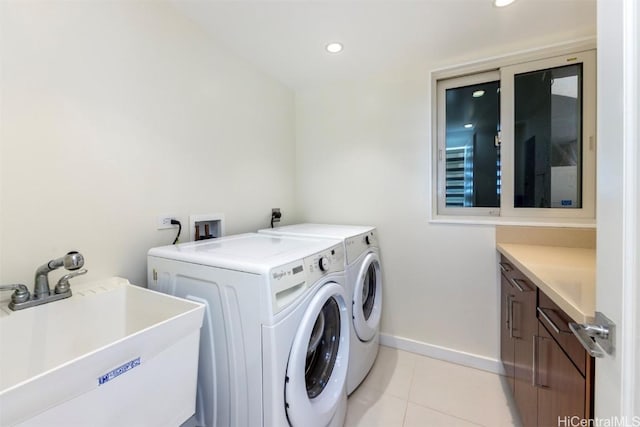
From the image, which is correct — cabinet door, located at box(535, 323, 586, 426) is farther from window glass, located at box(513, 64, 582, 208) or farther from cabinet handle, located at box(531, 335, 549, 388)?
window glass, located at box(513, 64, 582, 208)

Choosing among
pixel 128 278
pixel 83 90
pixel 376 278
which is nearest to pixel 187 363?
pixel 128 278

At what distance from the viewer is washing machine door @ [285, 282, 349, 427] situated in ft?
3.31

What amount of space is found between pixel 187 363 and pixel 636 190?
4.16 feet

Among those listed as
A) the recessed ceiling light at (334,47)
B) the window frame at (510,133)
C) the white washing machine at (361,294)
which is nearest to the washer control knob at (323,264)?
the white washing machine at (361,294)

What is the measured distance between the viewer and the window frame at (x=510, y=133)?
1.69 m

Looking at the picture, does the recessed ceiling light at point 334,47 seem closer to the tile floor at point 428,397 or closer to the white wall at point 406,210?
the white wall at point 406,210

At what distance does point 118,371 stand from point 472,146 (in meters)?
2.43

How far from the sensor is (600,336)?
1.82 feet

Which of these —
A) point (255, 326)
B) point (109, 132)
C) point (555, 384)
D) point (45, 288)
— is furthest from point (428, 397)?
point (109, 132)

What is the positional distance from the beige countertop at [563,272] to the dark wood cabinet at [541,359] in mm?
76

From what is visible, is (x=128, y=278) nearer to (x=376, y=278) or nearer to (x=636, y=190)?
(x=376, y=278)

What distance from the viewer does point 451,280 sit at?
6.70ft

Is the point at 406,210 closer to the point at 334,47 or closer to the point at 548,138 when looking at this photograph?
the point at 548,138

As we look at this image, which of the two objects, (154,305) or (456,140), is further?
(456,140)
